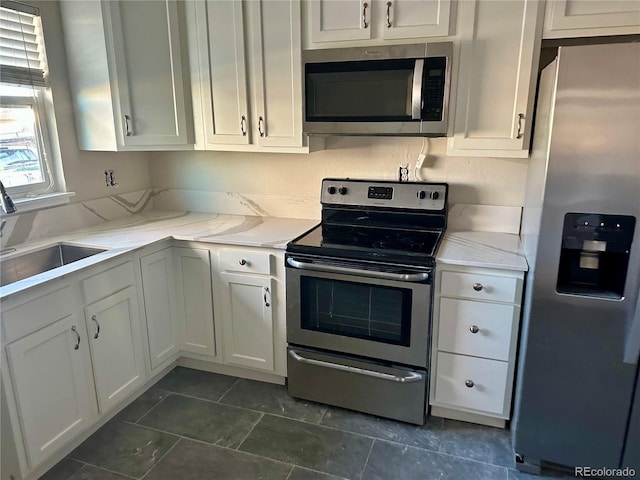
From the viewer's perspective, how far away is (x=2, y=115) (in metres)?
2.28

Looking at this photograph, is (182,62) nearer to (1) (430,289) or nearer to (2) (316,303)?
(2) (316,303)

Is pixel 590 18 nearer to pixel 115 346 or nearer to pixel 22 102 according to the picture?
pixel 115 346

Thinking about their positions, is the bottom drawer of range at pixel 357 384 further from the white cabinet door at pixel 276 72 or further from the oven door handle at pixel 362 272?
the white cabinet door at pixel 276 72

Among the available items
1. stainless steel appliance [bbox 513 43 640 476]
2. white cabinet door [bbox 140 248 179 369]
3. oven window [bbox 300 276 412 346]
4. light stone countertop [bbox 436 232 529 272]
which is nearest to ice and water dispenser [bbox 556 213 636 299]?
stainless steel appliance [bbox 513 43 640 476]

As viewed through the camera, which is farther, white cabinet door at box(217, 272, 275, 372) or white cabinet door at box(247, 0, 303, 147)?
white cabinet door at box(217, 272, 275, 372)

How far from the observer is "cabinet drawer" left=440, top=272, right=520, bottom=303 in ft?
6.57

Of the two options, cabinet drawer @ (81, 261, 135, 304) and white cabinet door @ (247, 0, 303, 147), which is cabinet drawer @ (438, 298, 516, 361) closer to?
white cabinet door @ (247, 0, 303, 147)

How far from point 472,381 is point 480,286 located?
1.62ft

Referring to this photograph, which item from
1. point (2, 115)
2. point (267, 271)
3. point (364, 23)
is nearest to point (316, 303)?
point (267, 271)

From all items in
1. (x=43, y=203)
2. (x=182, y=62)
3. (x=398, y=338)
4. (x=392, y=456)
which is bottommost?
(x=392, y=456)

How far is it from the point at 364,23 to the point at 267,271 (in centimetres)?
135

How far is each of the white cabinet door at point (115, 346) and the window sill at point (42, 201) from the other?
0.69m

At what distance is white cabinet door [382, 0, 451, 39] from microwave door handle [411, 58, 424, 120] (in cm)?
16

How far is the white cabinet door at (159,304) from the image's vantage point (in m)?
2.42
